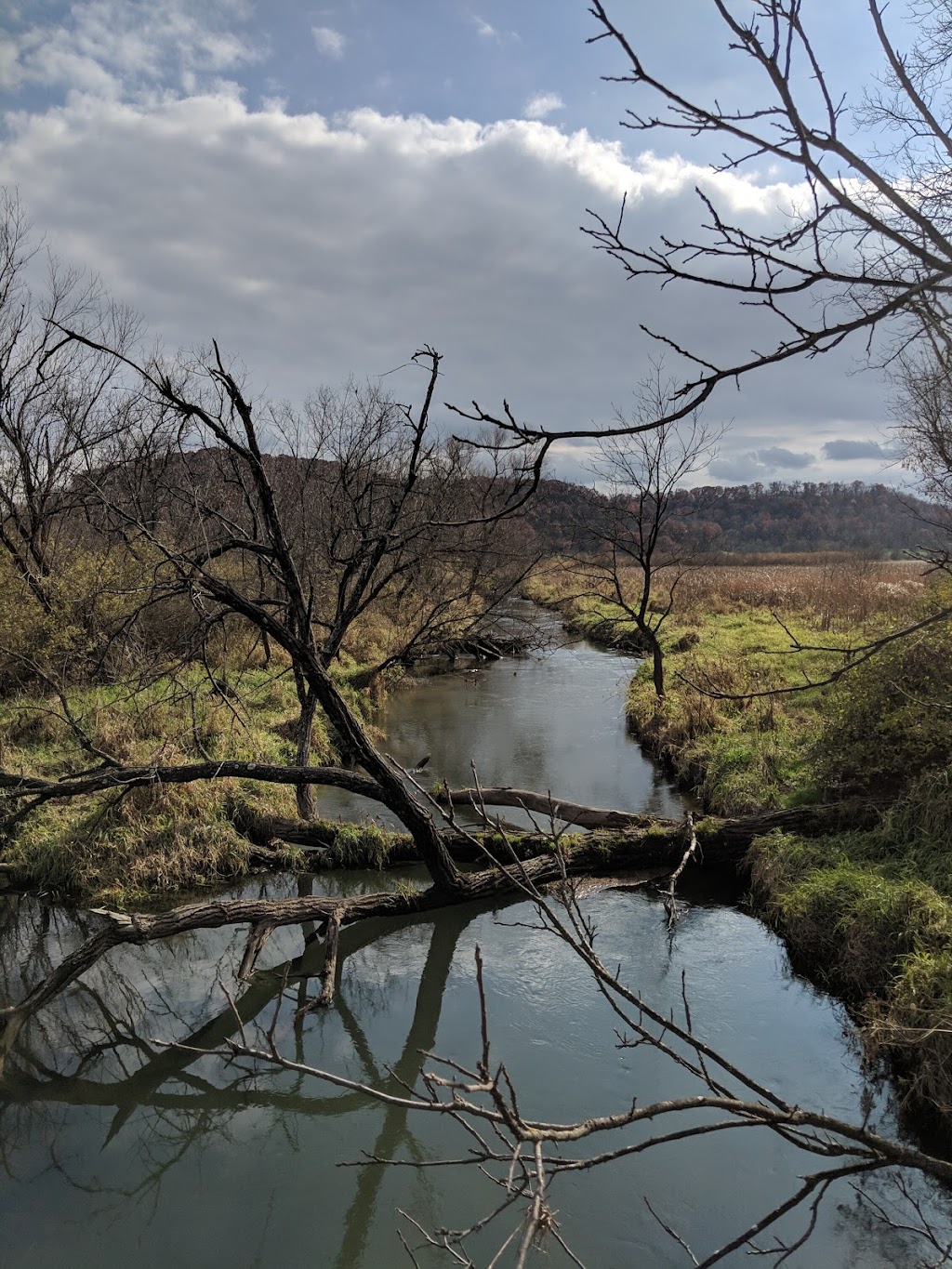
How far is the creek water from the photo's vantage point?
13.2ft

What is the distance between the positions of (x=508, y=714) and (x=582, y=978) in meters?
8.45

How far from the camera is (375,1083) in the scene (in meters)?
5.23

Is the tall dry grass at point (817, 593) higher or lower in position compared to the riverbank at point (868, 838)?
higher

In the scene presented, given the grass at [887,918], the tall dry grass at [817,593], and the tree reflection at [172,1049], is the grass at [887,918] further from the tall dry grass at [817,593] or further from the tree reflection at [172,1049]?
the tall dry grass at [817,593]

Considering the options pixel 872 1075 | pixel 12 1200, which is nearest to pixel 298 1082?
pixel 12 1200

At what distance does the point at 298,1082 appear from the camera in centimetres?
527

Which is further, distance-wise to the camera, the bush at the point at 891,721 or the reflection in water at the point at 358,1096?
the bush at the point at 891,721

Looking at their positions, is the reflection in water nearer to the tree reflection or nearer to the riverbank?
the tree reflection

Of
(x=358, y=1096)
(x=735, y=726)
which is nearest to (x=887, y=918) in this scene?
(x=358, y=1096)

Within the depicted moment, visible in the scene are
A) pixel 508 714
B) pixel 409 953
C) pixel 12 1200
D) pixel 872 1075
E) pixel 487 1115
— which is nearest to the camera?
pixel 487 1115

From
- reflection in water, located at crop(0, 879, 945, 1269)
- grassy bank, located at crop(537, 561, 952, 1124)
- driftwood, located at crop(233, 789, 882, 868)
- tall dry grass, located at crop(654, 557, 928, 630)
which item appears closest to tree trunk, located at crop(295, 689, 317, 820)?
driftwood, located at crop(233, 789, 882, 868)

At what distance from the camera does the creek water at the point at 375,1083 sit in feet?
13.2

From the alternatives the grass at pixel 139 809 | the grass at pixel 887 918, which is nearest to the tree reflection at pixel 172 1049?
the grass at pixel 139 809

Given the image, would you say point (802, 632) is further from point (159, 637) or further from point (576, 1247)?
point (576, 1247)
